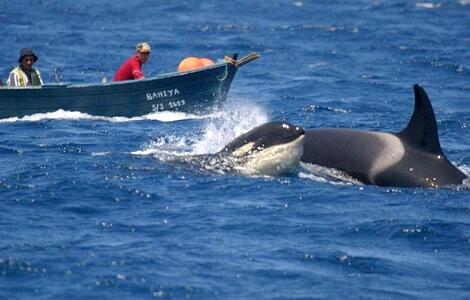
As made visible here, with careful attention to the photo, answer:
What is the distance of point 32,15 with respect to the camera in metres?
50.5

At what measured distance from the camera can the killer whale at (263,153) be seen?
1959cm

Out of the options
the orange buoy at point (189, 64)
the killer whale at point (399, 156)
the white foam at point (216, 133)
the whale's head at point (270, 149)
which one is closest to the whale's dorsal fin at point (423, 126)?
the killer whale at point (399, 156)

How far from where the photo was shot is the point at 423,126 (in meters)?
19.6

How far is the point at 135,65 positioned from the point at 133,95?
2.57ft

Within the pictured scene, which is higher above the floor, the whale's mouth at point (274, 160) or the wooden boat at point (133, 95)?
the wooden boat at point (133, 95)

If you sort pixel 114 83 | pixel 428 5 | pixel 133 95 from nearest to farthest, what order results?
pixel 114 83, pixel 133 95, pixel 428 5

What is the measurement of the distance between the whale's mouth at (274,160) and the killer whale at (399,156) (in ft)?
1.71

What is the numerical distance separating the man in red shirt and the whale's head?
8062 millimetres

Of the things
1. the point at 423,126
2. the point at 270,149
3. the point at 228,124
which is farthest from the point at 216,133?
the point at 423,126

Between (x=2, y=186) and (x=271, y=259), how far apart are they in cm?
540

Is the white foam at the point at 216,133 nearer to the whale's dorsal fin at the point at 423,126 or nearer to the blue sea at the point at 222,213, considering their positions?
the blue sea at the point at 222,213

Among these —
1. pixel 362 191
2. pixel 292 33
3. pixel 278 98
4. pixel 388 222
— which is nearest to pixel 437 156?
pixel 362 191

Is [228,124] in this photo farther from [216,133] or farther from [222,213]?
[222,213]

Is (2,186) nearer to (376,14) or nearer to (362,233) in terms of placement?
(362,233)
